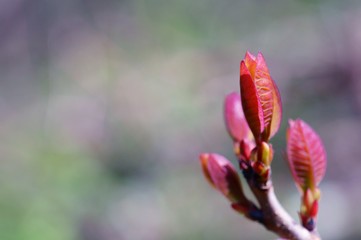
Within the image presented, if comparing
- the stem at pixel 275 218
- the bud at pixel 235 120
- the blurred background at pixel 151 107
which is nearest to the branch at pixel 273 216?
the stem at pixel 275 218

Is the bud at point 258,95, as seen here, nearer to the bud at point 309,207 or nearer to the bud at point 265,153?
the bud at point 265,153

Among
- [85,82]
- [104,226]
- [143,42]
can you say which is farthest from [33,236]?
[143,42]

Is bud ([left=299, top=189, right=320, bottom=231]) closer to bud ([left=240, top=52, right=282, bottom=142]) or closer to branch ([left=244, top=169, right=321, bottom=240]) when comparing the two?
branch ([left=244, top=169, right=321, bottom=240])

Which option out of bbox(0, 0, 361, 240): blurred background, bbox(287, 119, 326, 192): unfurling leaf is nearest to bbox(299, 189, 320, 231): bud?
bbox(287, 119, 326, 192): unfurling leaf

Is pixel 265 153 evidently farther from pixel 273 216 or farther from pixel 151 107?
pixel 151 107

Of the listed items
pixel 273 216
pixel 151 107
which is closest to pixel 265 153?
pixel 273 216
